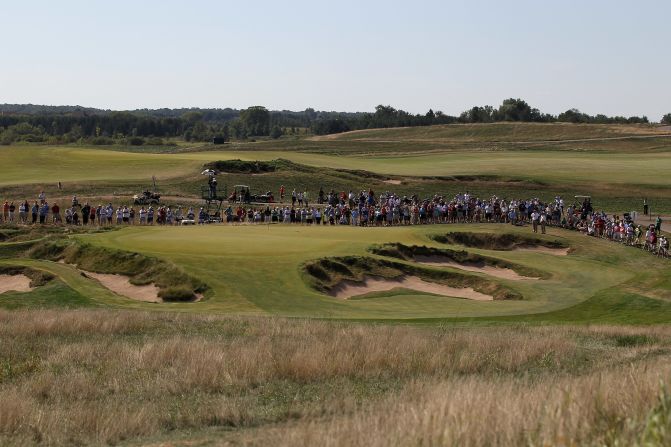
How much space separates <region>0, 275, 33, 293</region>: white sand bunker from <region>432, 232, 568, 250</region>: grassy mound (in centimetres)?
2189

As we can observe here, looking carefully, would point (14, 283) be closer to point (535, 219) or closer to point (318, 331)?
point (318, 331)

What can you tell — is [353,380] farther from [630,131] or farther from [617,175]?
[630,131]

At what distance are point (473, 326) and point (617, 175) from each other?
62.8m

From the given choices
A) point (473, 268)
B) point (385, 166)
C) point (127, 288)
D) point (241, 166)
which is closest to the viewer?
point (127, 288)

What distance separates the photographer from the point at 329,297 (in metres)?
29.6

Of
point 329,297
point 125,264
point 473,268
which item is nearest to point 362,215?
point 473,268

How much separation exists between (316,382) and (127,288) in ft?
58.7

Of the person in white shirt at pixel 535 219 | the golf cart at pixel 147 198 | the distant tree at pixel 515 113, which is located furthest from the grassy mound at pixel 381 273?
the distant tree at pixel 515 113

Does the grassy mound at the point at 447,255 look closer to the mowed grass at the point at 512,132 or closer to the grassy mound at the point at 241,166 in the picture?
the grassy mound at the point at 241,166

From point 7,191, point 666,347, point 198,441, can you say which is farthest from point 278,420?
point 7,191

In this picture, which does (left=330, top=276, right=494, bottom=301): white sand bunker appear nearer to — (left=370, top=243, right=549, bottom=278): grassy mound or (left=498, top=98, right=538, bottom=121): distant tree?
(left=370, top=243, right=549, bottom=278): grassy mound

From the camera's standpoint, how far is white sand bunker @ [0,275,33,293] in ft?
98.9

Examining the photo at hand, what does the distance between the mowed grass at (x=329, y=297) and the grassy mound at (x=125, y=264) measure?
0.52m

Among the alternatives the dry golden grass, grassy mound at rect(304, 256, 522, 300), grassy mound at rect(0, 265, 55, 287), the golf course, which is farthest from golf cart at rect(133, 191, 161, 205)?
the dry golden grass
